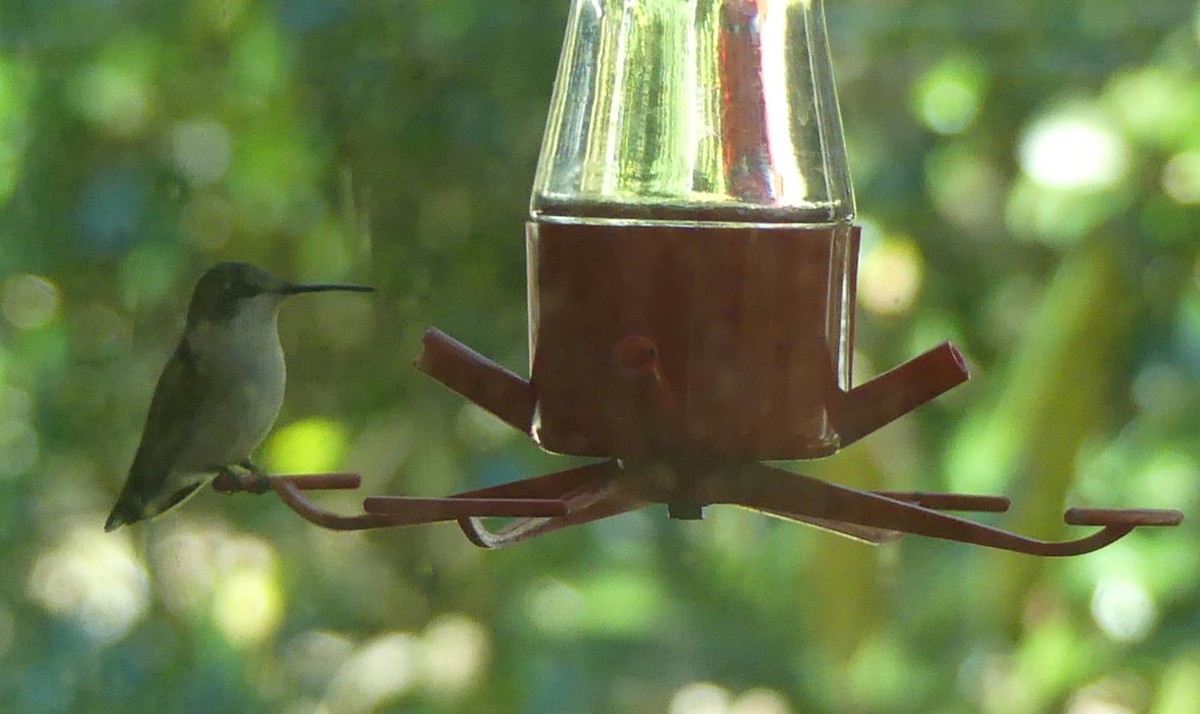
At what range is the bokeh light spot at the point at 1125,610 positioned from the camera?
212 centimetres

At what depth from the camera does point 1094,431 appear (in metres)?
2.18

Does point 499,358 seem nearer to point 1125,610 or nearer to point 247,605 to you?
point 247,605

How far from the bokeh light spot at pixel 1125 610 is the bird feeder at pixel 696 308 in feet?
3.37

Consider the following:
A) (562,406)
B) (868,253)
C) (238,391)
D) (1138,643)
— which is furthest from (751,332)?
(1138,643)

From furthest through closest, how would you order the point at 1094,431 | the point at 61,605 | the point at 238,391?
1. the point at 1094,431
2. the point at 61,605
3. the point at 238,391

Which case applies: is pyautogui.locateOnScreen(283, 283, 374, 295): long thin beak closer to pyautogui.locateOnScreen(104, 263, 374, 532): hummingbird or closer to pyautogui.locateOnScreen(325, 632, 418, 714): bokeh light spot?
pyautogui.locateOnScreen(104, 263, 374, 532): hummingbird

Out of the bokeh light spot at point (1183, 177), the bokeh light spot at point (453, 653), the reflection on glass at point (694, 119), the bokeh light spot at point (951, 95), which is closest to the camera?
the reflection on glass at point (694, 119)

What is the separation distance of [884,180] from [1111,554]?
601 millimetres

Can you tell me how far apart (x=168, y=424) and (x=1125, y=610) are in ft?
4.26

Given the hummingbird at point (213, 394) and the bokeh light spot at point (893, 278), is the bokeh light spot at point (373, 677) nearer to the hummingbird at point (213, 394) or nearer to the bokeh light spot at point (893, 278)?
the hummingbird at point (213, 394)

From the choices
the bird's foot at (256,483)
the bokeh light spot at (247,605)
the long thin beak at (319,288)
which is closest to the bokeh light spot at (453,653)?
the bokeh light spot at (247,605)

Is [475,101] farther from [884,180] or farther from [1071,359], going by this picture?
[1071,359]

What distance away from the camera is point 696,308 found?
3.66 feet

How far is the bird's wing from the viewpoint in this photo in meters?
1.61
